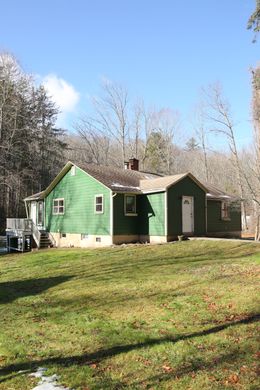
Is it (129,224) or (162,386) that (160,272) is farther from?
(129,224)

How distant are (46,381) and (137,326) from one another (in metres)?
2.22

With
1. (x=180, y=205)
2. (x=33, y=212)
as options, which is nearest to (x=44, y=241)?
(x=33, y=212)

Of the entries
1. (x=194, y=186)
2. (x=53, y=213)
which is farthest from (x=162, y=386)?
(x=53, y=213)

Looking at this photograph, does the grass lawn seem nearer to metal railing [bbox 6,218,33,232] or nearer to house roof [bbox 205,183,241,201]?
house roof [bbox 205,183,241,201]

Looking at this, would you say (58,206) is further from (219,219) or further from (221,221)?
(221,221)

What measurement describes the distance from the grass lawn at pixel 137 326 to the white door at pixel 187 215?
6.98 meters

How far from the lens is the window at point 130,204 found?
1942 centimetres

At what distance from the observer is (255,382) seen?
4.16m

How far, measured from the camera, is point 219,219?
2236cm

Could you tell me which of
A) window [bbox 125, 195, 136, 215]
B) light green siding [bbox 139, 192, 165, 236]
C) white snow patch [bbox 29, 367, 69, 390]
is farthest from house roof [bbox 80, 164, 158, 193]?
white snow patch [bbox 29, 367, 69, 390]

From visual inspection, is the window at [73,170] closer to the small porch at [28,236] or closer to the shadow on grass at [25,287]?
the small porch at [28,236]

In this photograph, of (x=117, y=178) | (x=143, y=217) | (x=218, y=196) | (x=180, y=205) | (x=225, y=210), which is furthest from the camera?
(x=225, y=210)

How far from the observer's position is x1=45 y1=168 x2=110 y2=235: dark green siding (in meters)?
19.4

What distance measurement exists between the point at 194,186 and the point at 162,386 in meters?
16.6
